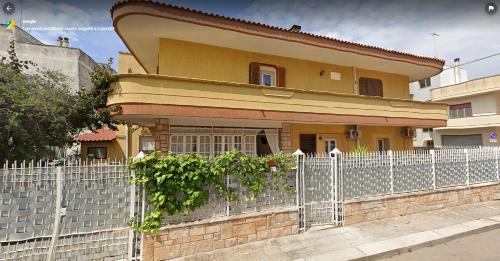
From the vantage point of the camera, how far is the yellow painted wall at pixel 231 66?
28.6ft

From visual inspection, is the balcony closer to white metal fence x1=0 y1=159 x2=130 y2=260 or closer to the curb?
white metal fence x1=0 y1=159 x2=130 y2=260

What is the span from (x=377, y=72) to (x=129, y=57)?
1481 centimetres

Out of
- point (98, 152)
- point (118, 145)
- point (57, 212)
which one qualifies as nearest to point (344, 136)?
point (57, 212)

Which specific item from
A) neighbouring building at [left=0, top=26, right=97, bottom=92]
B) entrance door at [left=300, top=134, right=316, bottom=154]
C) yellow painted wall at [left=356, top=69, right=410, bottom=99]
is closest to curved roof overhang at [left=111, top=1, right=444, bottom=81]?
yellow painted wall at [left=356, top=69, right=410, bottom=99]

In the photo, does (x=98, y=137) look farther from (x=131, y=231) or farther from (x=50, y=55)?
(x=131, y=231)

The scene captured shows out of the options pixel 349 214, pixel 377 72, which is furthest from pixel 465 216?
pixel 377 72

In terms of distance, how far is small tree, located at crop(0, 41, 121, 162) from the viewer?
6105mm

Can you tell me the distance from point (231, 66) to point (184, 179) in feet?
19.2

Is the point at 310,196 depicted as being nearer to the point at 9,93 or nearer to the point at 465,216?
the point at 465,216

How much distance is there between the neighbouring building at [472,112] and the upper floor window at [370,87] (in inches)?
582

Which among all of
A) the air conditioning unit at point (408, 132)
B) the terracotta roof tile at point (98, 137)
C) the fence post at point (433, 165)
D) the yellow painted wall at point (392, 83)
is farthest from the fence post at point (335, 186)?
the terracotta roof tile at point (98, 137)

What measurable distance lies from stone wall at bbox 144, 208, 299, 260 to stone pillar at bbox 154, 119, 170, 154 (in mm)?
4171

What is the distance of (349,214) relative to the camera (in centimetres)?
651

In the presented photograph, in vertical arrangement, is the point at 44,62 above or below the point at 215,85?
above
